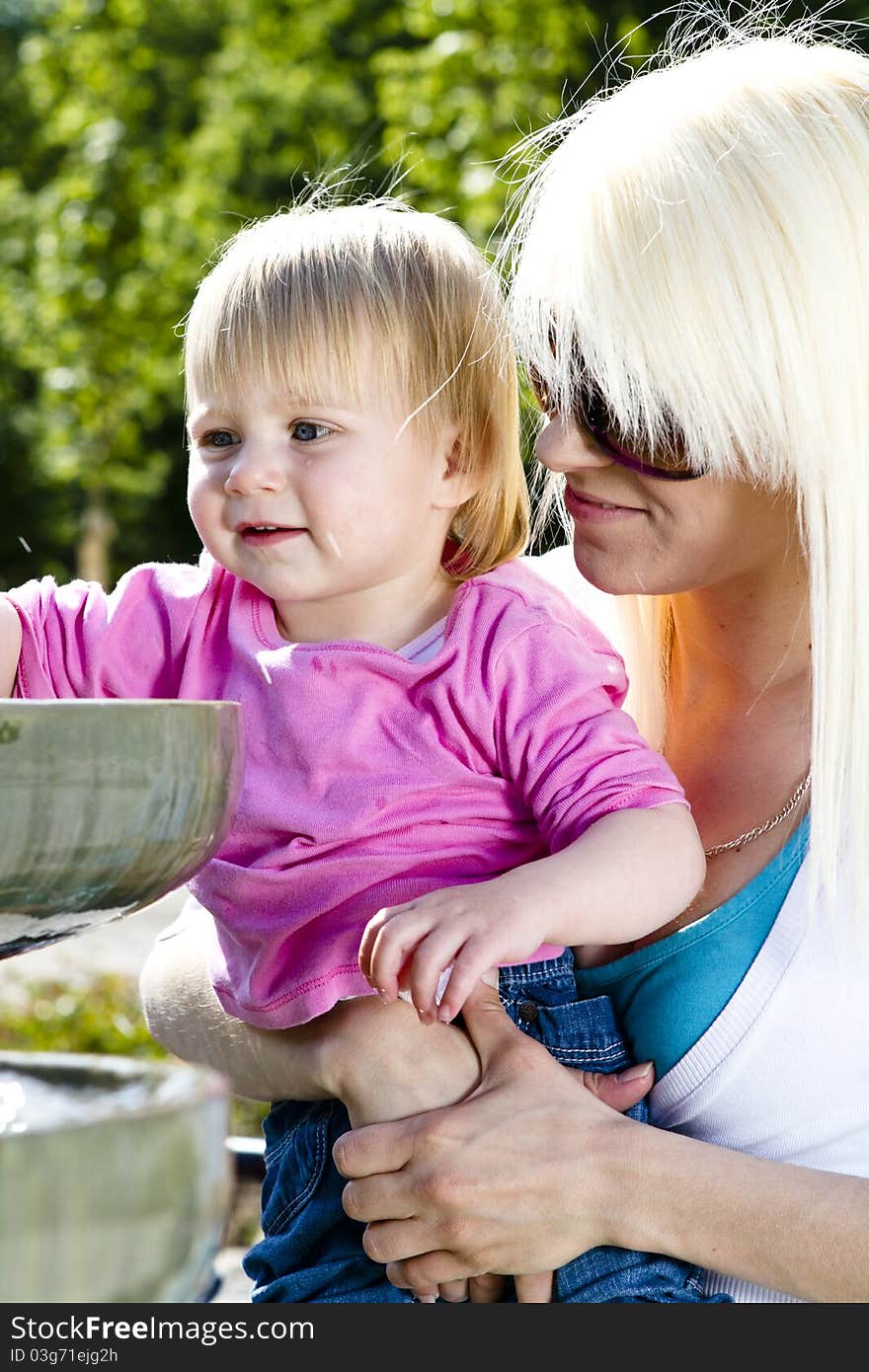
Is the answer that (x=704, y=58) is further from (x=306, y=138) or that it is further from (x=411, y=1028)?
(x=306, y=138)

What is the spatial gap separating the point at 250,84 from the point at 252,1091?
14.3 meters

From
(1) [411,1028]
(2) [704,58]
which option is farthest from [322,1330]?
(2) [704,58]

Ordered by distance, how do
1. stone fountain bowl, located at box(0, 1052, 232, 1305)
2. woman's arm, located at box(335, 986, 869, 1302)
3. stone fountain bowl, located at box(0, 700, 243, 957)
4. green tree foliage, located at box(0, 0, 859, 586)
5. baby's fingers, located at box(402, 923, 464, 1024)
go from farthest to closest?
green tree foliage, located at box(0, 0, 859, 586) → woman's arm, located at box(335, 986, 869, 1302) → baby's fingers, located at box(402, 923, 464, 1024) → stone fountain bowl, located at box(0, 700, 243, 957) → stone fountain bowl, located at box(0, 1052, 232, 1305)

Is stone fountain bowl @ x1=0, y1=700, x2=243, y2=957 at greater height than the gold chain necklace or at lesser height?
greater

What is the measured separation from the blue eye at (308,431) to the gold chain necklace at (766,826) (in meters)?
0.71

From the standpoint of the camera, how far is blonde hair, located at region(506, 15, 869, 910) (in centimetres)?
186

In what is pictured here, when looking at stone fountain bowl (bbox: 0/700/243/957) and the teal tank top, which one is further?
the teal tank top

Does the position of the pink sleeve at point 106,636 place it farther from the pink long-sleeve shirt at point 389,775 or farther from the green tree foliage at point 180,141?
the green tree foliage at point 180,141

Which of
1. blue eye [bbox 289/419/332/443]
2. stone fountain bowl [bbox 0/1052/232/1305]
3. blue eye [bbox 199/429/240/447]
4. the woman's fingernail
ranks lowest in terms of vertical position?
the woman's fingernail

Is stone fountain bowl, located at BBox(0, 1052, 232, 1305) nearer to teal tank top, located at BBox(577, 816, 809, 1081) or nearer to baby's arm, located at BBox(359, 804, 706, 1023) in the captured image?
baby's arm, located at BBox(359, 804, 706, 1023)

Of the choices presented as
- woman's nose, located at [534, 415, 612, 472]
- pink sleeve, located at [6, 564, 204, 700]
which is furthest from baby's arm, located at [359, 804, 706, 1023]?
pink sleeve, located at [6, 564, 204, 700]

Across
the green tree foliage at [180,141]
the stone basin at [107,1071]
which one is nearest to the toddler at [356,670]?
the stone basin at [107,1071]

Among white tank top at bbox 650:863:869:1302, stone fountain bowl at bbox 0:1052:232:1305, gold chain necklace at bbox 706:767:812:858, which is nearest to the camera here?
stone fountain bowl at bbox 0:1052:232:1305

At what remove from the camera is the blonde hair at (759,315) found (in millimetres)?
1864
